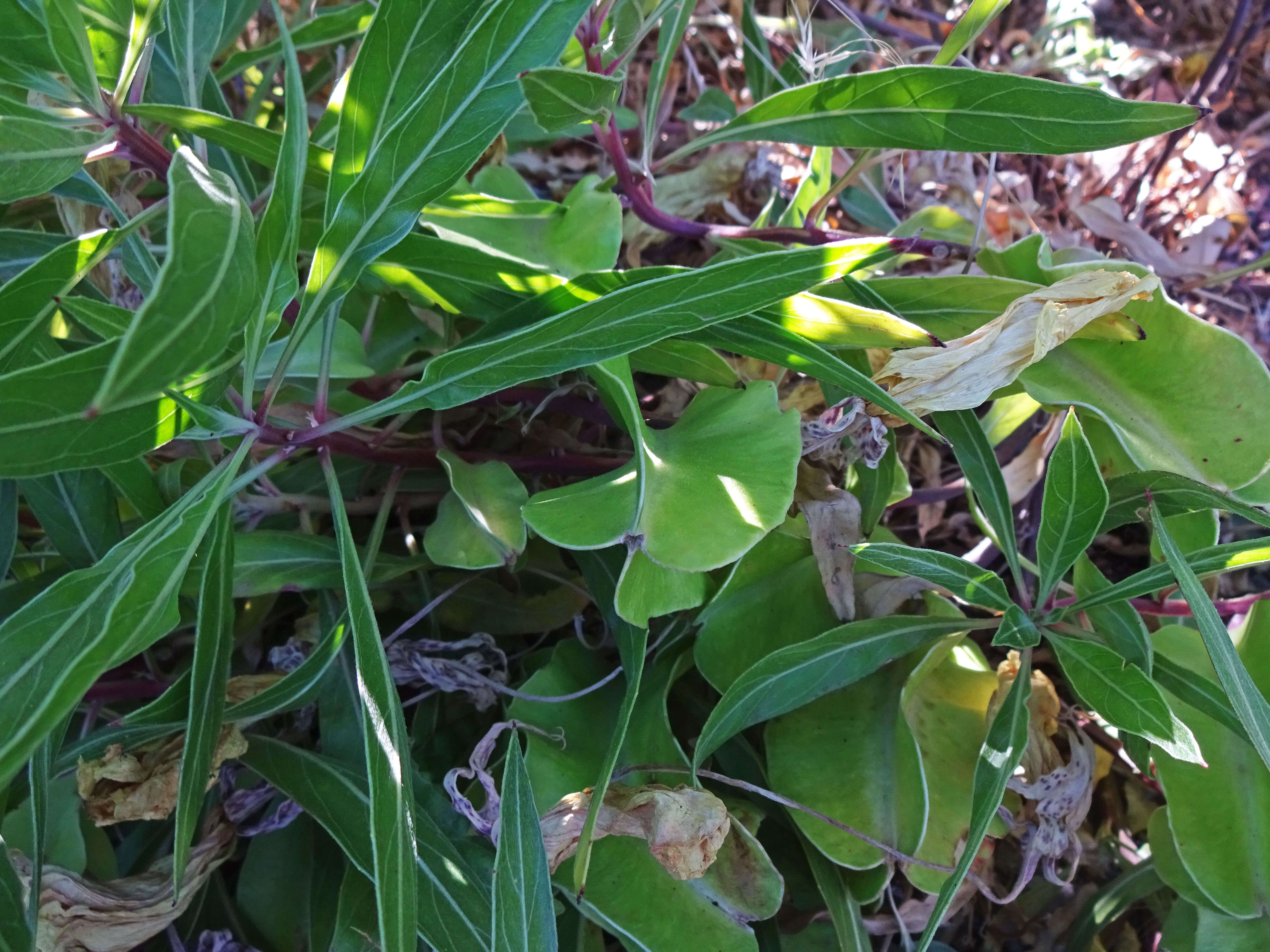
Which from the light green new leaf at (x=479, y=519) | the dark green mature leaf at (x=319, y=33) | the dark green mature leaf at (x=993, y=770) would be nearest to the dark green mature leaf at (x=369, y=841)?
the light green new leaf at (x=479, y=519)

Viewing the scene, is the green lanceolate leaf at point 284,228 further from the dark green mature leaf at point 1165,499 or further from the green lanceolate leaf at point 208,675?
the dark green mature leaf at point 1165,499

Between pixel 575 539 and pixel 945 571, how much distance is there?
0.27m

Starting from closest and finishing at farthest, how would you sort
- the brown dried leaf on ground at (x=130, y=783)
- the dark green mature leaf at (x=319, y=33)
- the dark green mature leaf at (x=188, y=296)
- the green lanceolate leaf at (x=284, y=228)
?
1. the dark green mature leaf at (x=188, y=296)
2. the green lanceolate leaf at (x=284, y=228)
3. the brown dried leaf on ground at (x=130, y=783)
4. the dark green mature leaf at (x=319, y=33)

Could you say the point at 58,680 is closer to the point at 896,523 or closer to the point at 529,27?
the point at 529,27

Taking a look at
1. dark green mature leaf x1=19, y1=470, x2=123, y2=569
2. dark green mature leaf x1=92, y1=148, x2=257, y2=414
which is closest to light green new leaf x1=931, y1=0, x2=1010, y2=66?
dark green mature leaf x1=92, y1=148, x2=257, y2=414

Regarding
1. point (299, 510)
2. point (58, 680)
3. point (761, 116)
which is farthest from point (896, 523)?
point (58, 680)

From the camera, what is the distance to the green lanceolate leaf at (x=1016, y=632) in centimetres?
59

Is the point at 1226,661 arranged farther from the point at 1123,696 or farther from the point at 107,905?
the point at 107,905

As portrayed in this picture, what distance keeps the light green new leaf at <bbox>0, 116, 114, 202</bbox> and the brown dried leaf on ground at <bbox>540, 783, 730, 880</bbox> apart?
1.73ft

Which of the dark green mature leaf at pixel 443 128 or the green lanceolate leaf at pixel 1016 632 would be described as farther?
the green lanceolate leaf at pixel 1016 632

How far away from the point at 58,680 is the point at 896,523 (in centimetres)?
79

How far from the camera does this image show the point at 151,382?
0.31 metres

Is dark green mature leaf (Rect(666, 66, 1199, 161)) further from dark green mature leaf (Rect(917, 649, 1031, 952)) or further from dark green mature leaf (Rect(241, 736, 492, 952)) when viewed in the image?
dark green mature leaf (Rect(241, 736, 492, 952))

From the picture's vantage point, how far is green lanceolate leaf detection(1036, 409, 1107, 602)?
1.79ft
